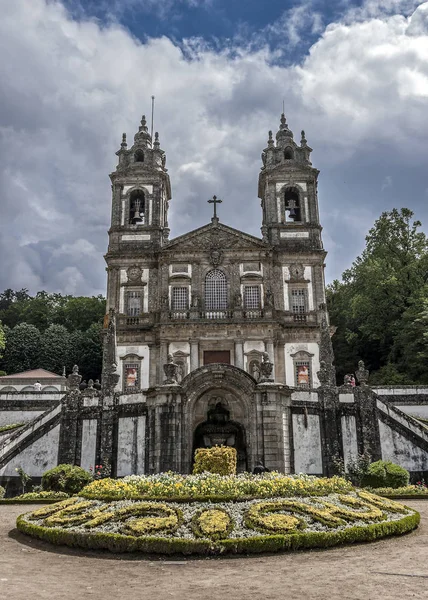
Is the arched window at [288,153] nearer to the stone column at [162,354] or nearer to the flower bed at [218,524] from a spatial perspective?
the stone column at [162,354]

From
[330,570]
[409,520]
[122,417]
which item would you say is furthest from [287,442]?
[330,570]

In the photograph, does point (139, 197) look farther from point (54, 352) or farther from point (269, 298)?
point (54, 352)

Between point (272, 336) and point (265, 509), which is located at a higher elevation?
point (272, 336)

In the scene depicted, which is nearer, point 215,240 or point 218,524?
point 218,524

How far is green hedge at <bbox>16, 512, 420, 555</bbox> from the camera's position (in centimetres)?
902

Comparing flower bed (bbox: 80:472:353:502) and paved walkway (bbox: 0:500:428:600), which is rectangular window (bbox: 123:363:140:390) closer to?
flower bed (bbox: 80:472:353:502)

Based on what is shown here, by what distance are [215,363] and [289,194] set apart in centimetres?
2108

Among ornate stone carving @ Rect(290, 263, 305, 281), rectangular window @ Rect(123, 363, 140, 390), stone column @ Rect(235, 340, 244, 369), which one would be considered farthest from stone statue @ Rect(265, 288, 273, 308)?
rectangular window @ Rect(123, 363, 140, 390)

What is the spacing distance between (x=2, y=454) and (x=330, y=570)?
16105 mm

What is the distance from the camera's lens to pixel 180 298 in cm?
3497

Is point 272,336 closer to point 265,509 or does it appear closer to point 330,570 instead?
point 265,509

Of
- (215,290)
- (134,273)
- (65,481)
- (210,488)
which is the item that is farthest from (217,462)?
(134,273)

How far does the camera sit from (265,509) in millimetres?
10562

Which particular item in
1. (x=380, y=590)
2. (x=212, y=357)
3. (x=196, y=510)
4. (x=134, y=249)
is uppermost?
(x=134, y=249)
